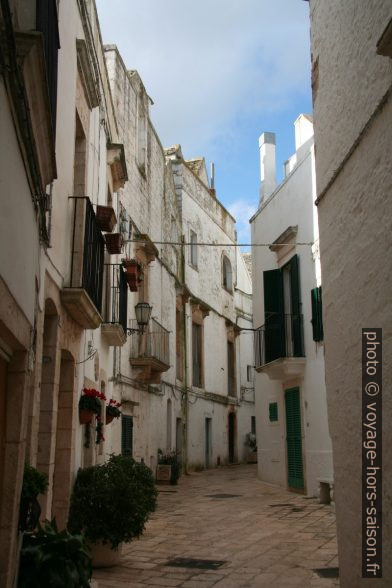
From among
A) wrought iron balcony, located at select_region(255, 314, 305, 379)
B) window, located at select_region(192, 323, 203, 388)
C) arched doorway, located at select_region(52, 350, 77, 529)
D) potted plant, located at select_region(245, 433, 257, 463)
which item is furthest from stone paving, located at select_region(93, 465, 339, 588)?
potted plant, located at select_region(245, 433, 257, 463)

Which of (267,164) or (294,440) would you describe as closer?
(294,440)

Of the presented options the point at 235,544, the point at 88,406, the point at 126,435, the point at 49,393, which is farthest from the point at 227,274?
the point at 49,393

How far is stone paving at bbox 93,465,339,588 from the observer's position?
632 cm

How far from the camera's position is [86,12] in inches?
352

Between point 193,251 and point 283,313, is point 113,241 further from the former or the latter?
point 193,251

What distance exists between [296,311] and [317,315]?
1.40 meters

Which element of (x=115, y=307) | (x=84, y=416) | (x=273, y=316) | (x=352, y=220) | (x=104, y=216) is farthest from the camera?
(x=273, y=316)

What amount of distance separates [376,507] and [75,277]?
433 centimetres

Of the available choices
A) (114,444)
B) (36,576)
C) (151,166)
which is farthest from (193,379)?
(36,576)

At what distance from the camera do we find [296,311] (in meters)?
13.9

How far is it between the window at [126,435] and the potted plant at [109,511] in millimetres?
6916

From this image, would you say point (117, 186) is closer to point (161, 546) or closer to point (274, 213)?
point (274, 213)

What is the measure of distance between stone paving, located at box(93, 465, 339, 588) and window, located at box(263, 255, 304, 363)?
9.76 ft

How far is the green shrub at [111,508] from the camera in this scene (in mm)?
6785
